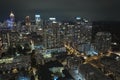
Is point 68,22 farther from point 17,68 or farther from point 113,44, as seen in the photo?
point 17,68

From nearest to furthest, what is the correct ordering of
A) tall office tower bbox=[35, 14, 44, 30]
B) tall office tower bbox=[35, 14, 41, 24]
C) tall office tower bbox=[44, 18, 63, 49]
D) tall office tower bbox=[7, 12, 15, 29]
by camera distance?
tall office tower bbox=[44, 18, 63, 49], tall office tower bbox=[7, 12, 15, 29], tall office tower bbox=[35, 14, 44, 30], tall office tower bbox=[35, 14, 41, 24]

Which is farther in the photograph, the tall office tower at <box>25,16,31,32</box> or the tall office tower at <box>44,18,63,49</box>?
the tall office tower at <box>25,16,31,32</box>

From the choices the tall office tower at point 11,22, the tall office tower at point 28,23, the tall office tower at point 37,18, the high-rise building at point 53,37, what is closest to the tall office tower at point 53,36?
the high-rise building at point 53,37

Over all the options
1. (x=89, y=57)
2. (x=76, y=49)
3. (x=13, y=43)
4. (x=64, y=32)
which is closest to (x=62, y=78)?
(x=89, y=57)

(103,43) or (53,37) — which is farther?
(53,37)

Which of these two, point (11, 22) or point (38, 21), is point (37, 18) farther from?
point (11, 22)

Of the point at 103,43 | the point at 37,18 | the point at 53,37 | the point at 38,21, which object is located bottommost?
the point at 103,43

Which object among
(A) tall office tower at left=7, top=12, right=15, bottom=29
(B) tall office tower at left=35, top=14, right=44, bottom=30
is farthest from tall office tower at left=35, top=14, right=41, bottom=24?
(A) tall office tower at left=7, top=12, right=15, bottom=29

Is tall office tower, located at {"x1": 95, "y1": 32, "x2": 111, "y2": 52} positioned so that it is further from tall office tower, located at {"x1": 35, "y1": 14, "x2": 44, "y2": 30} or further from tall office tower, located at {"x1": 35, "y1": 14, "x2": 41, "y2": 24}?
tall office tower, located at {"x1": 35, "y1": 14, "x2": 41, "y2": 24}

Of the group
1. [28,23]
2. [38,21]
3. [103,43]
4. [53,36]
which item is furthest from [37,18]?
[103,43]

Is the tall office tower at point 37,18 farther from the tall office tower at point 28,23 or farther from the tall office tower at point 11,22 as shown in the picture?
the tall office tower at point 11,22

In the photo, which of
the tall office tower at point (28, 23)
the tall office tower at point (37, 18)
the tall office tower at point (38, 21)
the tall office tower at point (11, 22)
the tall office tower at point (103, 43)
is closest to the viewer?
the tall office tower at point (103, 43)
